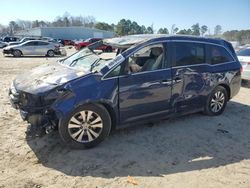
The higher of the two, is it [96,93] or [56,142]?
[96,93]

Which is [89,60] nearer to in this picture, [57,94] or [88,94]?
[88,94]

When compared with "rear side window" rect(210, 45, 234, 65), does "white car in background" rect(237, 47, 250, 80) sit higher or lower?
lower

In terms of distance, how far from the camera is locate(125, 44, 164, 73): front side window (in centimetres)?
538

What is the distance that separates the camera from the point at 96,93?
4.82m

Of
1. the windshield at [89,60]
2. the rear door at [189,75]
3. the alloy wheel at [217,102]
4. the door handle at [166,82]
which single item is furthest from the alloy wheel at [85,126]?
the alloy wheel at [217,102]

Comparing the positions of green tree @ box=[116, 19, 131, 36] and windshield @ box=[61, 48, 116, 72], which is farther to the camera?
green tree @ box=[116, 19, 131, 36]

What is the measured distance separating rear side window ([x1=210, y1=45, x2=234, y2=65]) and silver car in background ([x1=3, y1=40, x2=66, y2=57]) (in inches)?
879

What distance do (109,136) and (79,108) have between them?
39.4 inches

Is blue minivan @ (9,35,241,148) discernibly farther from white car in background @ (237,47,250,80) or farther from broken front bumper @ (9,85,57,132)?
white car in background @ (237,47,250,80)

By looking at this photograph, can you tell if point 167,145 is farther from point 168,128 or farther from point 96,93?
point 96,93

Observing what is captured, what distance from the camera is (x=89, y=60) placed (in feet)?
19.0

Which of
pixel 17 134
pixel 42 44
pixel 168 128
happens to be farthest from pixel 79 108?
pixel 42 44

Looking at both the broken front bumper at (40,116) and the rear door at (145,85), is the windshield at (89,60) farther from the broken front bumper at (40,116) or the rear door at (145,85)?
the broken front bumper at (40,116)

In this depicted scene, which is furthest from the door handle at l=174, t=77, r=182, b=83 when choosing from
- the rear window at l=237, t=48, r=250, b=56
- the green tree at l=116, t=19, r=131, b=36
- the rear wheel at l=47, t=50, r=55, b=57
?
the green tree at l=116, t=19, r=131, b=36
